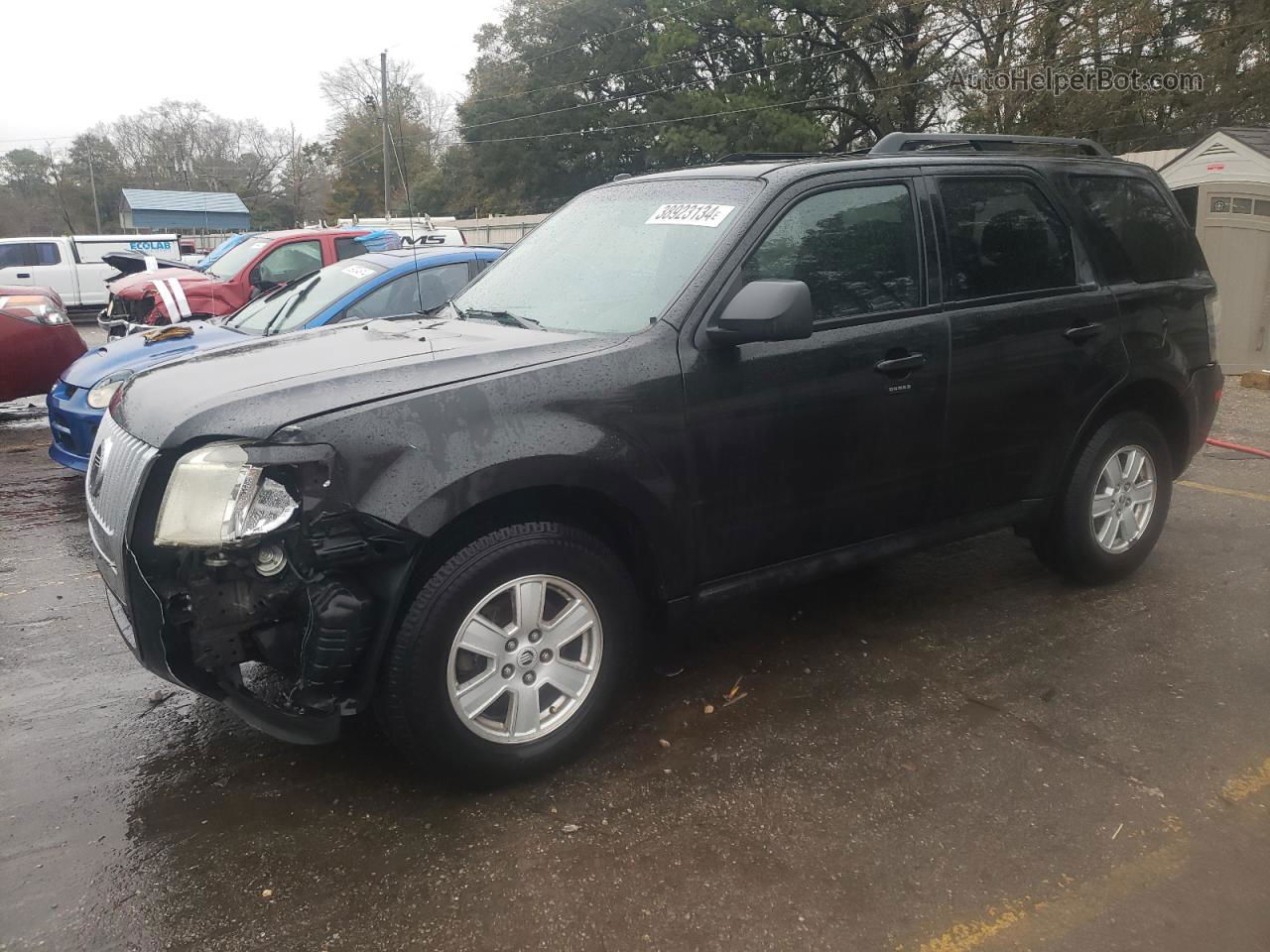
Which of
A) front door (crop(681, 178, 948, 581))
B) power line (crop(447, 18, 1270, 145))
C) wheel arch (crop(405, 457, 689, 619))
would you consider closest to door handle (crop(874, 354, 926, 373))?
front door (crop(681, 178, 948, 581))

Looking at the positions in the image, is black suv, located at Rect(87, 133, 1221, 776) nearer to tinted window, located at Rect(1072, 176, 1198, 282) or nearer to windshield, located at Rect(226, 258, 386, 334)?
tinted window, located at Rect(1072, 176, 1198, 282)

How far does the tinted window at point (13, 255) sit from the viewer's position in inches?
819

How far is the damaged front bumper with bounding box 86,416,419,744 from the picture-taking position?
2.59 m

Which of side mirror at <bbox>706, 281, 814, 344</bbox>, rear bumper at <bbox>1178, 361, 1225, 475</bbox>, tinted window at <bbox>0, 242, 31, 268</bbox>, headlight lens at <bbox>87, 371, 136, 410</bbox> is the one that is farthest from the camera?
tinted window at <bbox>0, 242, 31, 268</bbox>

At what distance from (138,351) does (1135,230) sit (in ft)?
20.0

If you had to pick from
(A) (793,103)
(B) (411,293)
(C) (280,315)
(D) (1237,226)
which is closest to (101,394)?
(C) (280,315)

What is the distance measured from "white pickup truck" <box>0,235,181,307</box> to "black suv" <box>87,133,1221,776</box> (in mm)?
20372

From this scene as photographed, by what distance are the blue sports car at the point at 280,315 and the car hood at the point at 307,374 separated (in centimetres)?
286

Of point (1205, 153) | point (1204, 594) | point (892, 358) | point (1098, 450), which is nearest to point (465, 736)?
point (892, 358)

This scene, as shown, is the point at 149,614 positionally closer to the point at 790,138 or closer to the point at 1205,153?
the point at 1205,153

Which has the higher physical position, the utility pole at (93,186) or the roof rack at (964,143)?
the utility pole at (93,186)

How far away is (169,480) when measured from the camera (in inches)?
104

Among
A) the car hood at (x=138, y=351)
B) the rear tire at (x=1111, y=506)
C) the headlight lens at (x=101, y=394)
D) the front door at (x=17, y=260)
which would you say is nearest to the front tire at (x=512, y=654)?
the rear tire at (x=1111, y=506)

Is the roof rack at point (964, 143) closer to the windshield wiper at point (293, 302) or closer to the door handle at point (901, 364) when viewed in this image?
the door handle at point (901, 364)
